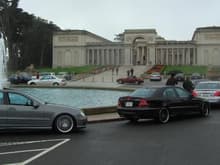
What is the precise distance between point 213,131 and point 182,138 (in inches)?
78.2

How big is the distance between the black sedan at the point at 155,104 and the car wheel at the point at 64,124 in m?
3.54

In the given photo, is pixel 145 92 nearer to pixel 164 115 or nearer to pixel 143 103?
pixel 143 103

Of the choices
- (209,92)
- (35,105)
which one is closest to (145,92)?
(35,105)

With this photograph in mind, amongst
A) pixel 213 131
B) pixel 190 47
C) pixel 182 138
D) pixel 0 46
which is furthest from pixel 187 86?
pixel 190 47

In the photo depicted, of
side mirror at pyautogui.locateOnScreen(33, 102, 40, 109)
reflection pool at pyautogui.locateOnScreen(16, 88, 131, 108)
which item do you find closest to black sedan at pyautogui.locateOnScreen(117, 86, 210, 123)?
side mirror at pyautogui.locateOnScreen(33, 102, 40, 109)

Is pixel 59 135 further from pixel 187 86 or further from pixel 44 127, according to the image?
pixel 187 86

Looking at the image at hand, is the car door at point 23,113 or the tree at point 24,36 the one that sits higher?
the tree at point 24,36

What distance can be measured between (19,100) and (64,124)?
1.51 metres

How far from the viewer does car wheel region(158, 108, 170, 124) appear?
17797 millimetres

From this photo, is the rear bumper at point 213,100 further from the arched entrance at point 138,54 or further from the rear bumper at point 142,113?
the arched entrance at point 138,54

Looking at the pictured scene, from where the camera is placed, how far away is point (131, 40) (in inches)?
5448

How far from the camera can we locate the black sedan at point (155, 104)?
57.8 feet

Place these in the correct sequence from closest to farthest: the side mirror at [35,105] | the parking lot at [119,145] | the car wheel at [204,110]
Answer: the parking lot at [119,145] → the side mirror at [35,105] → the car wheel at [204,110]

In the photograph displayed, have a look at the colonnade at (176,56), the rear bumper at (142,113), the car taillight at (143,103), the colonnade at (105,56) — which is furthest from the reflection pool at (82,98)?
the colonnade at (105,56)
